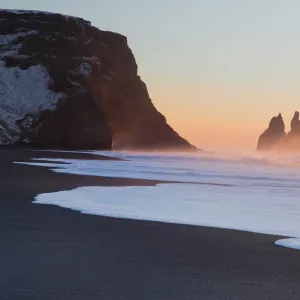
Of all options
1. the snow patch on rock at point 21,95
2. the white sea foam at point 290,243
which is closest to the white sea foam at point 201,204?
the white sea foam at point 290,243

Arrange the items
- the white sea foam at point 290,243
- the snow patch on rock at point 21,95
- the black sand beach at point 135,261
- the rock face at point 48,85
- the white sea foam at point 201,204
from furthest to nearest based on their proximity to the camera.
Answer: the rock face at point 48,85 → the snow patch on rock at point 21,95 → the white sea foam at point 201,204 → the white sea foam at point 290,243 → the black sand beach at point 135,261

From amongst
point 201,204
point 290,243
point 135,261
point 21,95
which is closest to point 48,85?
point 21,95

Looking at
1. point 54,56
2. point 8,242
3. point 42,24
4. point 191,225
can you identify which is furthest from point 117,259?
point 42,24

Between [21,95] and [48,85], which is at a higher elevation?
[48,85]

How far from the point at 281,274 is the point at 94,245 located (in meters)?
3.56

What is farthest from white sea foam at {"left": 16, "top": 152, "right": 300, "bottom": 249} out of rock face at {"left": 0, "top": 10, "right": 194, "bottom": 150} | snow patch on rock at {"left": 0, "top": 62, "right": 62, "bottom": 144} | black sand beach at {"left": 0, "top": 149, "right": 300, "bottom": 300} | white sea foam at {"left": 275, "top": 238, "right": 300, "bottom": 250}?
snow patch on rock at {"left": 0, "top": 62, "right": 62, "bottom": 144}

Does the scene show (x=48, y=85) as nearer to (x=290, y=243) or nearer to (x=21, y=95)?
(x=21, y=95)

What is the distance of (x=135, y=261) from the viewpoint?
1020cm

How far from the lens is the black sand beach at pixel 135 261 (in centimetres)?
822

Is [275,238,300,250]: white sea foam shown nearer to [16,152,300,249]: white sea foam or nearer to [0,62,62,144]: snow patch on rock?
[16,152,300,249]: white sea foam

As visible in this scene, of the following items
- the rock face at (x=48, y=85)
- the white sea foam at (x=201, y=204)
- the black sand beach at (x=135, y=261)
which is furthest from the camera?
the rock face at (x=48, y=85)

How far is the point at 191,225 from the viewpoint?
1476cm

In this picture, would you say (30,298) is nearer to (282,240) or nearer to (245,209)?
(282,240)

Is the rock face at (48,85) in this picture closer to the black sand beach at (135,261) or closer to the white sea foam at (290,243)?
the black sand beach at (135,261)
